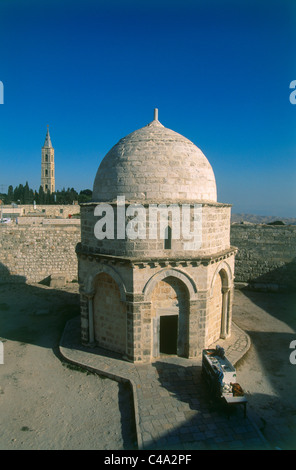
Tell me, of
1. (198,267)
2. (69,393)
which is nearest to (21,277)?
(69,393)

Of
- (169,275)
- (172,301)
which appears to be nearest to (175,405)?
(172,301)

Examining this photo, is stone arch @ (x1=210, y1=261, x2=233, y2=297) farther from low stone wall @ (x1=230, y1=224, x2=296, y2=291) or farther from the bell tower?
the bell tower

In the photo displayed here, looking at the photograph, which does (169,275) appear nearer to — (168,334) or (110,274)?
(110,274)

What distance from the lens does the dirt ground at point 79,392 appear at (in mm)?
7059

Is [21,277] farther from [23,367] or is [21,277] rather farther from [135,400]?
[135,400]

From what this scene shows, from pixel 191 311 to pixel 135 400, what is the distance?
3018 millimetres

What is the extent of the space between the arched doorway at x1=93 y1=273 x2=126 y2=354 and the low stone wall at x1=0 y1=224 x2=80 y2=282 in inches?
398

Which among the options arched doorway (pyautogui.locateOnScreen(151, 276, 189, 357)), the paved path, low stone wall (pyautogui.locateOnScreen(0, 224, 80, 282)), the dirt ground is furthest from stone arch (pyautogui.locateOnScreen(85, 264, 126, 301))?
low stone wall (pyautogui.locateOnScreen(0, 224, 80, 282))

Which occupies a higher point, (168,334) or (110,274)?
(110,274)

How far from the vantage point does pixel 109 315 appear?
10258 millimetres

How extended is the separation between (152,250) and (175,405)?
4093 millimetres

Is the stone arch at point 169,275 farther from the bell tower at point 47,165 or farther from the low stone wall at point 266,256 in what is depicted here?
the bell tower at point 47,165

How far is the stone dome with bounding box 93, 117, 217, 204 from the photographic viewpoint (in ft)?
31.8

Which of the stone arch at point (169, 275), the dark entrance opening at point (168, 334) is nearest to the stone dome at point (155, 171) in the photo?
the stone arch at point (169, 275)
